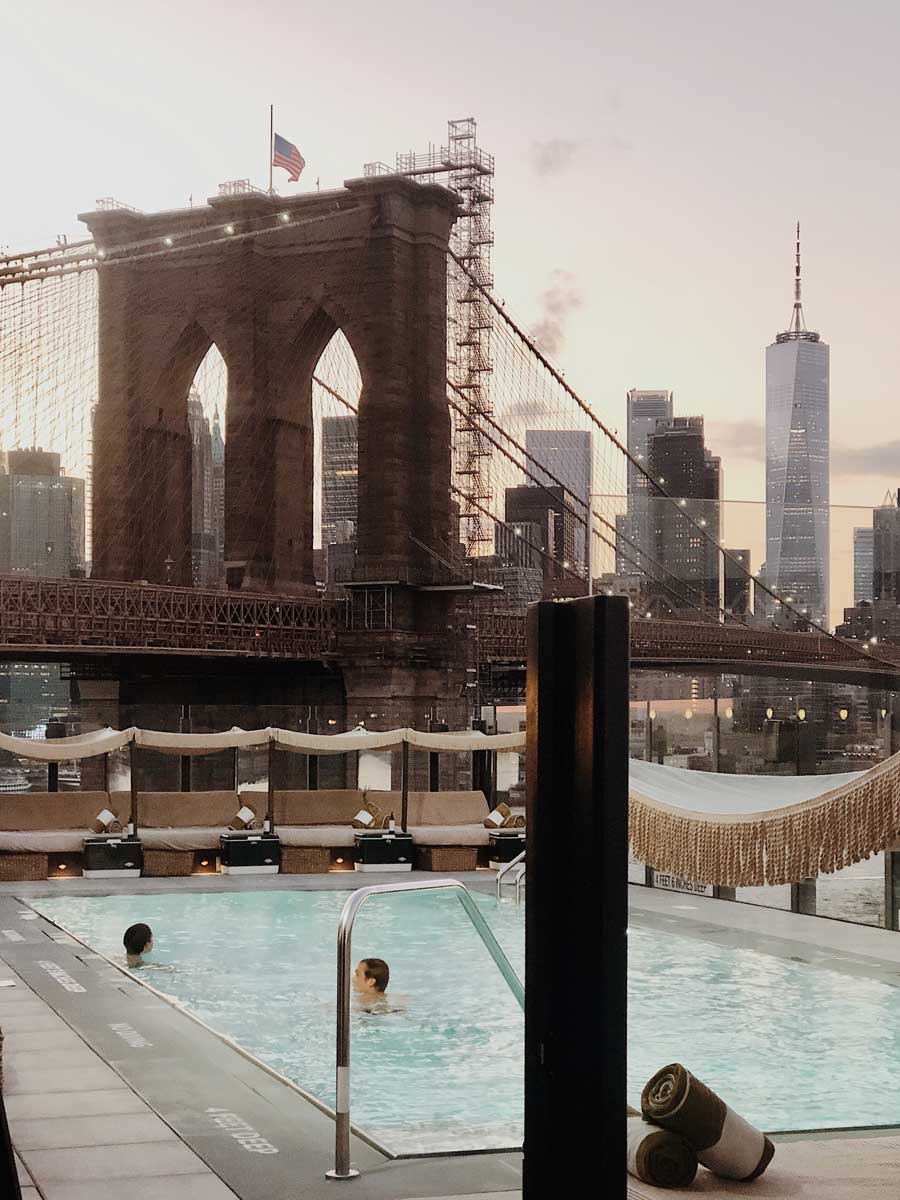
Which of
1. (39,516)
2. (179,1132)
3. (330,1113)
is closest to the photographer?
(179,1132)

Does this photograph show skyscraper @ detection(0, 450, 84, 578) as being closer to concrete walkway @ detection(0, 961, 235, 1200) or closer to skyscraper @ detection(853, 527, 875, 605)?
skyscraper @ detection(853, 527, 875, 605)

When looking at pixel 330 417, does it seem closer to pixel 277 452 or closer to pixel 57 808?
pixel 277 452

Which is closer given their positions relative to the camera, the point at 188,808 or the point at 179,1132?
the point at 179,1132

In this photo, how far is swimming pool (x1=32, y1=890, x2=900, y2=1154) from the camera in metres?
8.35

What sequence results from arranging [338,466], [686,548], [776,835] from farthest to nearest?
1. [338,466]
2. [686,548]
3. [776,835]

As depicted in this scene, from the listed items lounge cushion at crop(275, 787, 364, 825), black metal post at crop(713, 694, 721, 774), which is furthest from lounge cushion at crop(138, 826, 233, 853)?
black metal post at crop(713, 694, 721, 774)

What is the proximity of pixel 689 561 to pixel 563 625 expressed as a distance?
786 inches

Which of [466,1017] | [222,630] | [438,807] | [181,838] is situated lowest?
[466,1017]

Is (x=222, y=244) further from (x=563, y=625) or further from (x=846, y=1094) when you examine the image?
(x=563, y=625)

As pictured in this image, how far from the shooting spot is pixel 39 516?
52.4 meters

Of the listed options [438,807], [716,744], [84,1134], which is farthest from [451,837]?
[84,1134]

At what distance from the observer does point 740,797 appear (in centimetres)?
977

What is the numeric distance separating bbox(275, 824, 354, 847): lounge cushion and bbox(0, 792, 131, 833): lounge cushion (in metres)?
1.97

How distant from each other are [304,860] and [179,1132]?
444 inches
